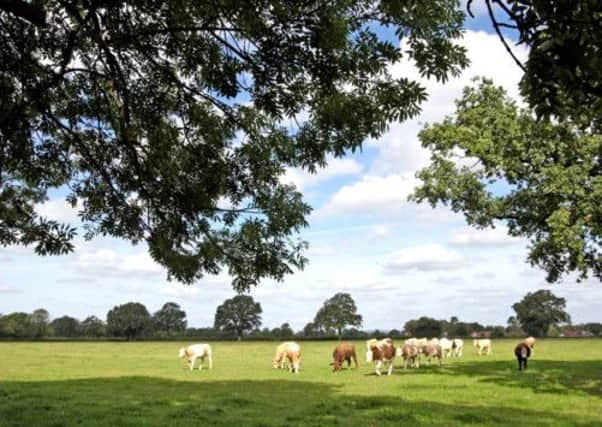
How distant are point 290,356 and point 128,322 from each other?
101 meters

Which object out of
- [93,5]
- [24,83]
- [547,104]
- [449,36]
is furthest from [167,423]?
[547,104]

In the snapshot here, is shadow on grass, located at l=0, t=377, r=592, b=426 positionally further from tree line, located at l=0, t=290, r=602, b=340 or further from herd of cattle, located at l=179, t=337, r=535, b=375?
tree line, located at l=0, t=290, r=602, b=340

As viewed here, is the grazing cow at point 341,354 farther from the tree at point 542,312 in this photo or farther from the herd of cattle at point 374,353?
the tree at point 542,312

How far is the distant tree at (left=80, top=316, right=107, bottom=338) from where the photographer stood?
131 meters

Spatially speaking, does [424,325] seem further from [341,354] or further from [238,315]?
[341,354]

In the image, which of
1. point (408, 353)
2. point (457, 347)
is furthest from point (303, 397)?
point (457, 347)

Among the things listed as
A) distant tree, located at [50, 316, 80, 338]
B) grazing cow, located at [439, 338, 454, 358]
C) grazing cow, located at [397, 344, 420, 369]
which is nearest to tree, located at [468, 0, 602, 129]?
grazing cow, located at [397, 344, 420, 369]

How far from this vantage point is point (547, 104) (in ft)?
11.4

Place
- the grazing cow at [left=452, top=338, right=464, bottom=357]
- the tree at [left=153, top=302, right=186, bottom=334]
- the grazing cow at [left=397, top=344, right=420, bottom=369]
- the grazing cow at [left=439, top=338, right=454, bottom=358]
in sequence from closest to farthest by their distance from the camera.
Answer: the grazing cow at [left=397, top=344, right=420, bottom=369], the grazing cow at [left=439, top=338, right=454, bottom=358], the grazing cow at [left=452, top=338, right=464, bottom=357], the tree at [left=153, top=302, right=186, bottom=334]

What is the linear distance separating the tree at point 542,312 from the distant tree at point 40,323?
99237mm

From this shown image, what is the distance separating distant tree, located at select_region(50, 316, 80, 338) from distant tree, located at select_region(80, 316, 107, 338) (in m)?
1.63

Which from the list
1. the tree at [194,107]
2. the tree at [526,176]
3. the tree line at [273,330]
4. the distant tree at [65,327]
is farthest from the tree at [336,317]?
the tree at [194,107]

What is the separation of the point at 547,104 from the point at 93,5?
18.4 ft

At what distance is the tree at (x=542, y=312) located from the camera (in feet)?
438
